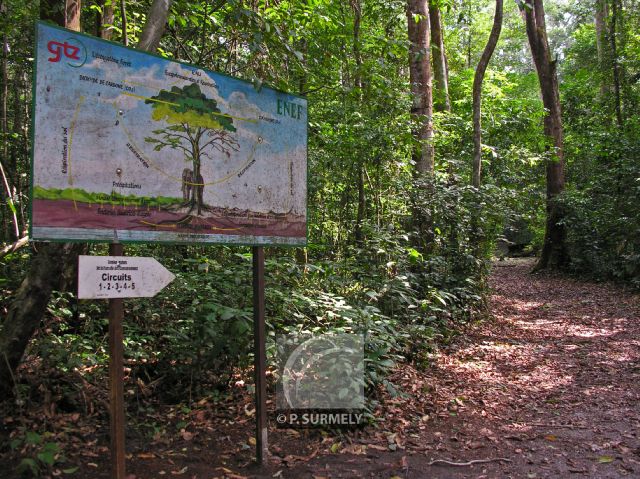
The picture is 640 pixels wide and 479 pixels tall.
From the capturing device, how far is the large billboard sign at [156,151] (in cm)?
270

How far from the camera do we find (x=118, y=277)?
291 centimetres

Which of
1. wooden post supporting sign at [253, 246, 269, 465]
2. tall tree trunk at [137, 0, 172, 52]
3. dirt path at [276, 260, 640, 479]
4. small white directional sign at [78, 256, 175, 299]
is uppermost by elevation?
tall tree trunk at [137, 0, 172, 52]

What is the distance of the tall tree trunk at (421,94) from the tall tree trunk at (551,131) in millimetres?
8225

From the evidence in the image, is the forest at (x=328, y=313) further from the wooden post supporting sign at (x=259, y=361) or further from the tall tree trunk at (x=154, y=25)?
the wooden post supporting sign at (x=259, y=361)

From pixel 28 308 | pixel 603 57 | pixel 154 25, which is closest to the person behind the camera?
pixel 28 308

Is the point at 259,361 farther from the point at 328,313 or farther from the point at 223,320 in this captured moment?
the point at 328,313

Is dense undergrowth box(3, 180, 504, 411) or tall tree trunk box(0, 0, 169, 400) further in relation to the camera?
dense undergrowth box(3, 180, 504, 411)

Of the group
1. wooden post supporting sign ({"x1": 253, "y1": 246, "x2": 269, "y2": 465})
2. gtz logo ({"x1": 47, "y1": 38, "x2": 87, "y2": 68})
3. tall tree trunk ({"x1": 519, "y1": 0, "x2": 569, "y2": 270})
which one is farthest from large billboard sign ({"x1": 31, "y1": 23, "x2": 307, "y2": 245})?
tall tree trunk ({"x1": 519, "y1": 0, "x2": 569, "y2": 270})

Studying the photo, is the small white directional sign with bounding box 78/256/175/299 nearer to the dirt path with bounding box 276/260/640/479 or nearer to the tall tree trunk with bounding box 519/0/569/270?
the dirt path with bounding box 276/260/640/479

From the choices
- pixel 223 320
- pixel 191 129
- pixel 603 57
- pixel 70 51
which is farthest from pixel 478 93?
pixel 603 57

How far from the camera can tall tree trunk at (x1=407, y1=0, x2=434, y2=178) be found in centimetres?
962

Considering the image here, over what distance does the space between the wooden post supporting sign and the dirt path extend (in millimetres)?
288

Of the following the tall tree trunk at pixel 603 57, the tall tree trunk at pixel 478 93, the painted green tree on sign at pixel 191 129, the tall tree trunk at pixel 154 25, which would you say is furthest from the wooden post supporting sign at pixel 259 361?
the tall tree trunk at pixel 603 57

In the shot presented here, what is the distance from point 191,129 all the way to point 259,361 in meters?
1.79
